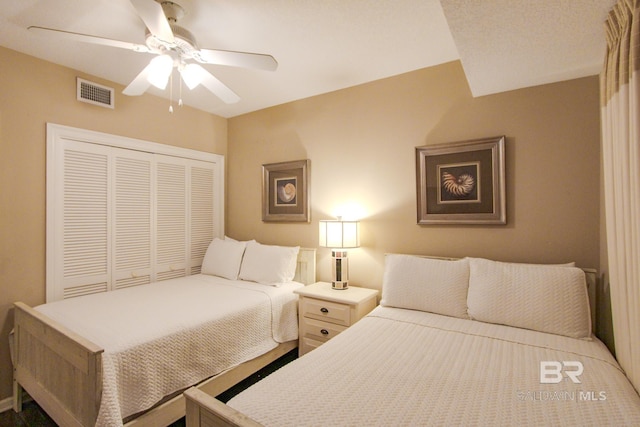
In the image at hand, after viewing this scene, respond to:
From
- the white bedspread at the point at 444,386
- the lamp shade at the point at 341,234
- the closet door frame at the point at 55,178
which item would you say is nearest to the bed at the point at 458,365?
the white bedspread at the point at 444,386

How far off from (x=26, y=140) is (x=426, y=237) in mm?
3113

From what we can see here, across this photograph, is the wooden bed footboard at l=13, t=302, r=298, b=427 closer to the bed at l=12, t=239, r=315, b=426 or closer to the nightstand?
the bed at l=12, t=239, r=315, b=426

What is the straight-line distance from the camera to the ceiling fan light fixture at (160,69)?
1.82 metres

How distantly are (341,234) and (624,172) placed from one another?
5.73 ft

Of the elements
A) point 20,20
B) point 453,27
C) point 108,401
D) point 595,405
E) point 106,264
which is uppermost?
point 20,20

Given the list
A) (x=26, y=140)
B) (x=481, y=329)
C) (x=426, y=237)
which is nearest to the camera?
(x=481, y=329)

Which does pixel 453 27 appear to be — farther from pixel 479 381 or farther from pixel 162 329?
pixel 162 329

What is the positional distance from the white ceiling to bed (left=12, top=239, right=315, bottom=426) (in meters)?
1.78

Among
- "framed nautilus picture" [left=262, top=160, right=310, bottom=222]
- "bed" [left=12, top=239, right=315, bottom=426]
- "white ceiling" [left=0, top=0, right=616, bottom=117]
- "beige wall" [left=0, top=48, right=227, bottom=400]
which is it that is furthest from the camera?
"framed nautilus picture" [left=262, top=160, right=310, bottom=222]

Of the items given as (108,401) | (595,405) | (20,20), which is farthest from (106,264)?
(595,405)

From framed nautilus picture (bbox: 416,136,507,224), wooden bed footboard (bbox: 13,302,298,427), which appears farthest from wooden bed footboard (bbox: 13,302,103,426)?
framed nautilus picture (bbox: 416,136,507,224)

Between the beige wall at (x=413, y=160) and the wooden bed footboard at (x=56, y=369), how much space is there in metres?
1.94

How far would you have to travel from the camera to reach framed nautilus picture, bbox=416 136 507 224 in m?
2.18

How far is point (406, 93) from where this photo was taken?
2568 mm
